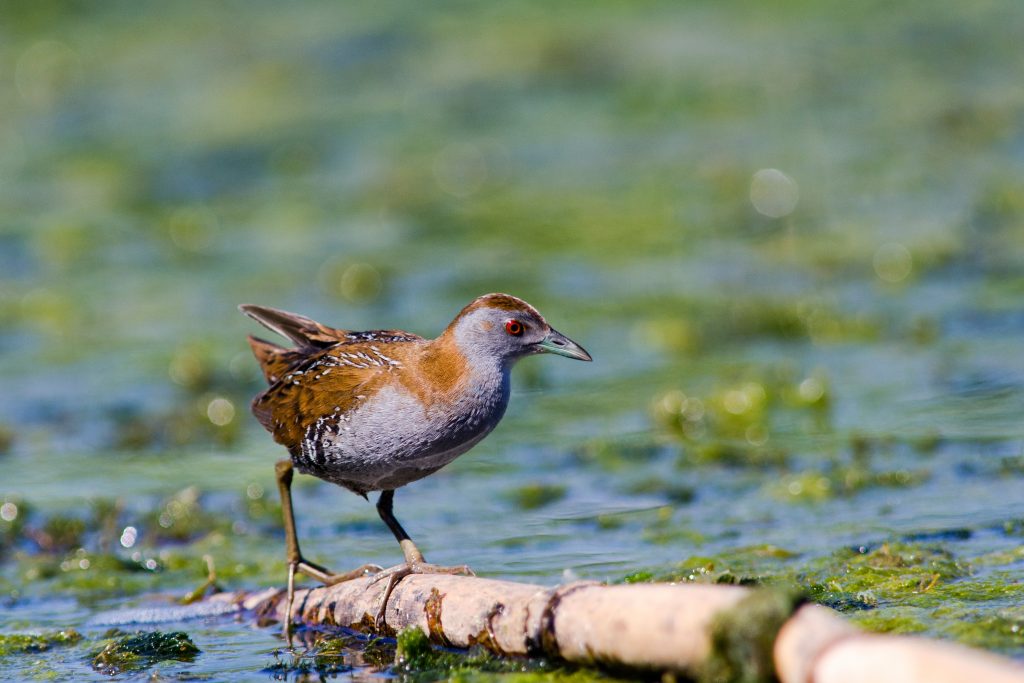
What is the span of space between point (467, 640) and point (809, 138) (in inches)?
378

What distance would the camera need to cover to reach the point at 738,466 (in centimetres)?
727

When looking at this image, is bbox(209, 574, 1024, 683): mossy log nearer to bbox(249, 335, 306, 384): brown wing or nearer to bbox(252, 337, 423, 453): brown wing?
bbox(252, 337, 423, 453): brown wing

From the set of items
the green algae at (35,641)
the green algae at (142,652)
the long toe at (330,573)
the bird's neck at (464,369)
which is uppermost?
the bird's neck at (464,369)

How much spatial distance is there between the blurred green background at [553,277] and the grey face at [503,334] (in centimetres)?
98

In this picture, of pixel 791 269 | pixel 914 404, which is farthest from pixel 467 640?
pixel 791 269

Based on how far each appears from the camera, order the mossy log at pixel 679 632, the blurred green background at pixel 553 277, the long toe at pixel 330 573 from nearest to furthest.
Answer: the mossy log at pixel 679 632 → the long toe at pixel 330 573 → the blurred green background at pixel 553 277

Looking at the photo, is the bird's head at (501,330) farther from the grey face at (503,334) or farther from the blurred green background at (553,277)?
the blurred green background at (553,277)

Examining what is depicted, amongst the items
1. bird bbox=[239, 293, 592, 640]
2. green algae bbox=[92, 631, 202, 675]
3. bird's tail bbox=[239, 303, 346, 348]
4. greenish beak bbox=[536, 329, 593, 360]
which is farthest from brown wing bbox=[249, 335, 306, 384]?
green algae bbox=[92, 631, 202, 675]

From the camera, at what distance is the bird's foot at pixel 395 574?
499cm

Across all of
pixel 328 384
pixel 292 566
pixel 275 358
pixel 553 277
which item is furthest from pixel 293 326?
pixel 553 277

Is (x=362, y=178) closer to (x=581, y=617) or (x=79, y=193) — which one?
(x=79, y=193)

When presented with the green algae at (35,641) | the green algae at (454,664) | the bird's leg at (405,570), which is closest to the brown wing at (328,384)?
the bird's leg at (405,570)

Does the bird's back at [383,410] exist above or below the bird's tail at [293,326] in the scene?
below

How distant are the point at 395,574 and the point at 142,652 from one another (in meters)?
0.92
